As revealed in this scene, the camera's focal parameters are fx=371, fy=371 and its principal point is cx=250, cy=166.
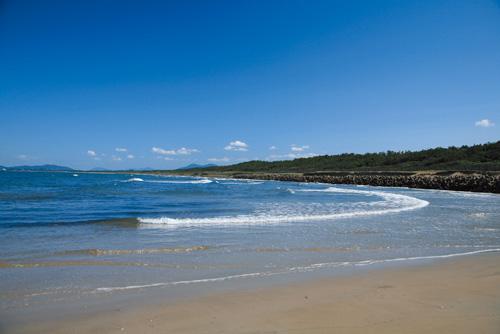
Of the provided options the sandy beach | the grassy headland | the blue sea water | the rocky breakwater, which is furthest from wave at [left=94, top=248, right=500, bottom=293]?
the grassy headland

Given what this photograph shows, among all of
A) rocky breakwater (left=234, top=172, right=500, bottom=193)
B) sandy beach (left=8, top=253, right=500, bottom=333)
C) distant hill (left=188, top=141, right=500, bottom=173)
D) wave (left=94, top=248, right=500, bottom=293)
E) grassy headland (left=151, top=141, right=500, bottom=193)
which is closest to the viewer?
sandy beach (left=8, top=253, right=500, bottom=333)

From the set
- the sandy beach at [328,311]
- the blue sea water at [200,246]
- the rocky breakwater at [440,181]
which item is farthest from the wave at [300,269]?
the rocky breakwater at [440,181]

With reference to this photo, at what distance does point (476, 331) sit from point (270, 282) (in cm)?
314

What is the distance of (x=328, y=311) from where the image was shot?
5.02 m

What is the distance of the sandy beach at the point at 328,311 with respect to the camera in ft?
14.7

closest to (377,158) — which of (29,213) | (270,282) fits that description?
(29,213)

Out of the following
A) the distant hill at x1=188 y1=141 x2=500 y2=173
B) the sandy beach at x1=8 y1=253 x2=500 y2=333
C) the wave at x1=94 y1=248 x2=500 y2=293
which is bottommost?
the wave at x1=94 y1=248 x2=500 y2=293

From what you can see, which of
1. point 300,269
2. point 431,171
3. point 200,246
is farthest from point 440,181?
point 300,269

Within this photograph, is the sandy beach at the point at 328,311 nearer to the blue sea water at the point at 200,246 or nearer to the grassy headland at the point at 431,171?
Answer: the blue sea water at the point at 200,246

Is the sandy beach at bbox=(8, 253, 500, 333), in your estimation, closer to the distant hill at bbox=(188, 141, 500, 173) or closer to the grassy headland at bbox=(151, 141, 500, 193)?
the grassy headland at bbox=(151, 141, 500, 193)

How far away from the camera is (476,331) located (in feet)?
14.1

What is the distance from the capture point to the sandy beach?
14.7ft

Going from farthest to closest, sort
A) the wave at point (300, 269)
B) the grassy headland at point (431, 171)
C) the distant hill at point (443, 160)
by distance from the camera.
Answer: the distant hill at point (443, 160)
the grassy headland at point (431, 171)
the wave at point (300, 269)

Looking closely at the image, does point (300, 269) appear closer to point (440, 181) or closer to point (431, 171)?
point (440, 181)
